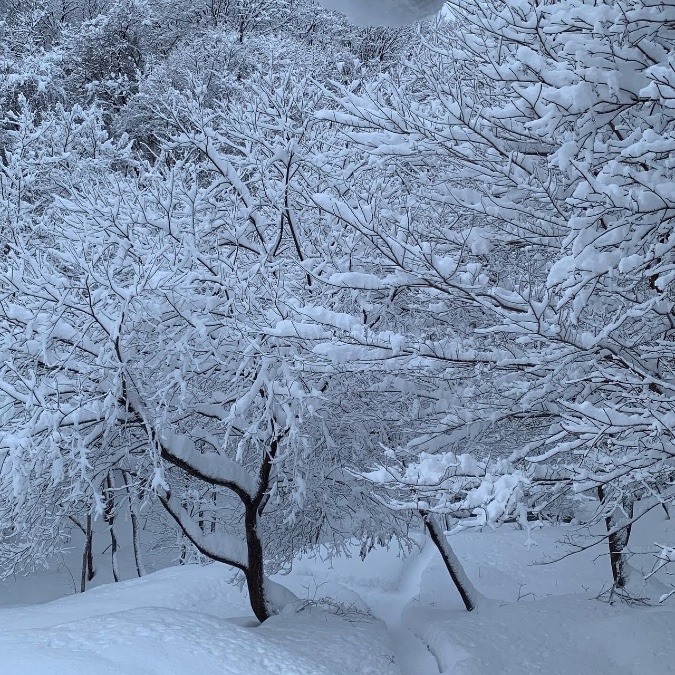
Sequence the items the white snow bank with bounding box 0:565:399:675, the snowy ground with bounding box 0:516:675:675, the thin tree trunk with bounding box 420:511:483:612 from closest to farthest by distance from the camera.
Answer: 1. the white snow bank with bounding box 0:565:399:675
2. the snowy ground with bounding box 0:516:675:675
3. the thin tree trunk with bounding box 420:511:483:612

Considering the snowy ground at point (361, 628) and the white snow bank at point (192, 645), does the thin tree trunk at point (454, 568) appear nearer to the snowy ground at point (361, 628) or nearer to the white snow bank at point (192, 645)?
the snowy ground at point (361, 628)

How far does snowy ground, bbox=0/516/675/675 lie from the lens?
5.38 meters

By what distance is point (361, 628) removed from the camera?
27.9 ft

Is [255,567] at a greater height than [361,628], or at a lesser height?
greater

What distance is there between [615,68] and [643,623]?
6786 millimetres

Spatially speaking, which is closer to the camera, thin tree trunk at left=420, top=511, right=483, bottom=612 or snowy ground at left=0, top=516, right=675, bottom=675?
snowy ground at left=0, top=516, right=675, bottom=675

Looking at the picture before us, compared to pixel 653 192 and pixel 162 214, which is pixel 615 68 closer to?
pixel 653 192

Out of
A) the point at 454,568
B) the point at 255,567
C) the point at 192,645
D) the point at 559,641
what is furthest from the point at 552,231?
the point at 454,568

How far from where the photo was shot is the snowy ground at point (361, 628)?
5379 millimetres

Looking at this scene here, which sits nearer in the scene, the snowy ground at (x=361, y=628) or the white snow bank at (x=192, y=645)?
the white snow bank at (x=192, y=645)

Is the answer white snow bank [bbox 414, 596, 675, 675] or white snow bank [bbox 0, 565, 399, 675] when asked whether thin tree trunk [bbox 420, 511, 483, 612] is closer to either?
white snow bank [bbox 414, 596, 675, 675]

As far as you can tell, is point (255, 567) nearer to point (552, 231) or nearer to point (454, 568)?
point (454, 568)

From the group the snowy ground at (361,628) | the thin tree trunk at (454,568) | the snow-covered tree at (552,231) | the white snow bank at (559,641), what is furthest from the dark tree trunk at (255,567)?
the snow-covered tree at (552,231)

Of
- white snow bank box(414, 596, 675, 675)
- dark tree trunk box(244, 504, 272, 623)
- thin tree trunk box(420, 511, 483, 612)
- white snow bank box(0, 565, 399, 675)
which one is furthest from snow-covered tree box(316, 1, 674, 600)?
thin tree trunk box(420, 511, 483, 612)
